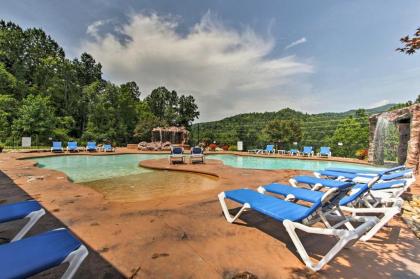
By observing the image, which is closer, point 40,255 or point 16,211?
point 40,255

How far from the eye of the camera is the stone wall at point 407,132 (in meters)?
7.91

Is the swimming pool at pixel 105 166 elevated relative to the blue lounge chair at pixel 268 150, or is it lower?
lower

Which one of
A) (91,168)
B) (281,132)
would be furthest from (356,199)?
(281,132)

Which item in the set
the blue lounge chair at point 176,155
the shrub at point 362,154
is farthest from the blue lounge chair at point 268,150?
the blue lounge chair at point 176,155

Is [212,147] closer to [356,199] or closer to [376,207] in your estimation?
[376,207]

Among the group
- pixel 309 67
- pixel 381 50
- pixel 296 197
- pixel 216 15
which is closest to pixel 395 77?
pixel 381 50

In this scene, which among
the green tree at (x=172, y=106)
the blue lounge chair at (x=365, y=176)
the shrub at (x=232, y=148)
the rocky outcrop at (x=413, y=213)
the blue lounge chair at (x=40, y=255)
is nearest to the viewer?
the blue lounge chair at (x=40, y=255)

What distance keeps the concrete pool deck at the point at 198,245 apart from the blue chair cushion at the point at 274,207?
38 centimetres

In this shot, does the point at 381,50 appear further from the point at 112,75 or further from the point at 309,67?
the point at 112,75

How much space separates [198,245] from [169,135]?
69.7 feet

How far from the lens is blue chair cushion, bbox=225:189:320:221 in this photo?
2350mm

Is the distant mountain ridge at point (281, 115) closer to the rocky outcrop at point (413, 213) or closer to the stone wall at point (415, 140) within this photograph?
the stone wall at point (415, 140)

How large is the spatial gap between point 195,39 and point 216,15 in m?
2.44

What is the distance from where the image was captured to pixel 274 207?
2.68 metres
